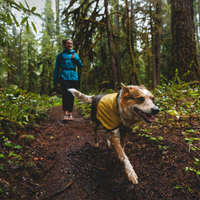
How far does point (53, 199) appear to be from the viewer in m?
1.87

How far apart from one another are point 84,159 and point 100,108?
1121 millimetres

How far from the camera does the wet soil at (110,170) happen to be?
192 centimetres

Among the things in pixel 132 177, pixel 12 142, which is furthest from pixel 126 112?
pixel 12 142

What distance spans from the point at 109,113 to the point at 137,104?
0.60 metres

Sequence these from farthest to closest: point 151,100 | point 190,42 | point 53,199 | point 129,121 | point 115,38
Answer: point 115,38 → point 190,42 → point 129,121 → point 151,100 → point 53,199

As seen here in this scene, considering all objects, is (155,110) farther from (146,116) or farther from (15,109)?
(15,109)

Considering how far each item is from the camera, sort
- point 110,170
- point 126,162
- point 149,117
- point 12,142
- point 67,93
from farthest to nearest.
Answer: point 67,93
point 12,142
point 110,170
point 126,162
point 149,117

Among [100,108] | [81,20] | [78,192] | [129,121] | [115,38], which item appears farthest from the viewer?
[115,38]

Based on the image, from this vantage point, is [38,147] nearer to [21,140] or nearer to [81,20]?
[21,140]

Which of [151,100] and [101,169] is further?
[101,169]

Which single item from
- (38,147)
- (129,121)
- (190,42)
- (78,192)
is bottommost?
(78,192)

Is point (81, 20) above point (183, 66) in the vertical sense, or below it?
above

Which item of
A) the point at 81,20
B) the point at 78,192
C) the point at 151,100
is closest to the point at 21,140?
the point at 78,192

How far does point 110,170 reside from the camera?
8.32ft
